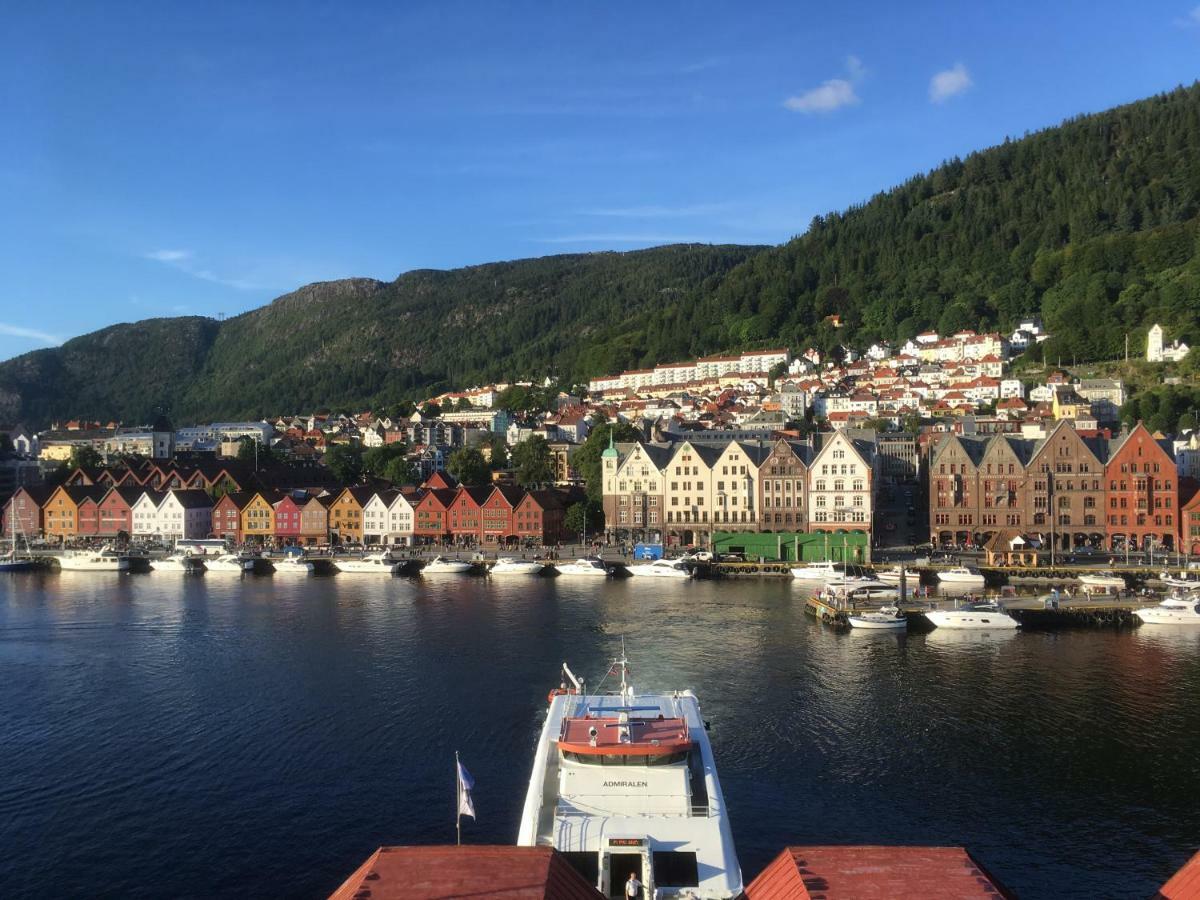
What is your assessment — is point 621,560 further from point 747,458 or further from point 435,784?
point 435,784

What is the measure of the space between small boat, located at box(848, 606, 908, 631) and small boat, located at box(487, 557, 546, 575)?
989 inches

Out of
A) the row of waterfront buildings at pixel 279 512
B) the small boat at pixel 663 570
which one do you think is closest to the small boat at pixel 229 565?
the row of waterfront buildings at pixel 279 512

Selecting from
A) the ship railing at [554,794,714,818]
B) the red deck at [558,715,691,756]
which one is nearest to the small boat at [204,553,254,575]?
the red deck at [558,715,691,756]

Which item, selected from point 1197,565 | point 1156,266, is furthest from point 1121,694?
point 1156,266

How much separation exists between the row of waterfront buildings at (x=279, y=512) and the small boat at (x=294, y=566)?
399 inches

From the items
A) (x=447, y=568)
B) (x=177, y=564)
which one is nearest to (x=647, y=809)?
(x=447, y=568)

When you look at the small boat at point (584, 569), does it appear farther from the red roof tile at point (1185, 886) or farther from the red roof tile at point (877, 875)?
the red roof tile at point (1185, 886)

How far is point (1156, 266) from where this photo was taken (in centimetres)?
14212

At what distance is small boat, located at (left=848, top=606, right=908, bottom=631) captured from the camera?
1845 inches

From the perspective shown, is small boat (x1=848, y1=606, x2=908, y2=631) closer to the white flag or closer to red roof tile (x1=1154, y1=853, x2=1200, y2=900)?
the white flag

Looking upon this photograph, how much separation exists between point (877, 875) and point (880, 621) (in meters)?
35.2

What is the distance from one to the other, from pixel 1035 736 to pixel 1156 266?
135653 millimetres

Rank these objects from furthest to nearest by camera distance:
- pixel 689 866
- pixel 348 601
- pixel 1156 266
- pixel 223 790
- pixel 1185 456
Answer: pixel 1156 266 → pixel 1185 456 → pixel 348 601 → pixel 223 790 → pixel 689 866

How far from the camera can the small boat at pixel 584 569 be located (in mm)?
65188
